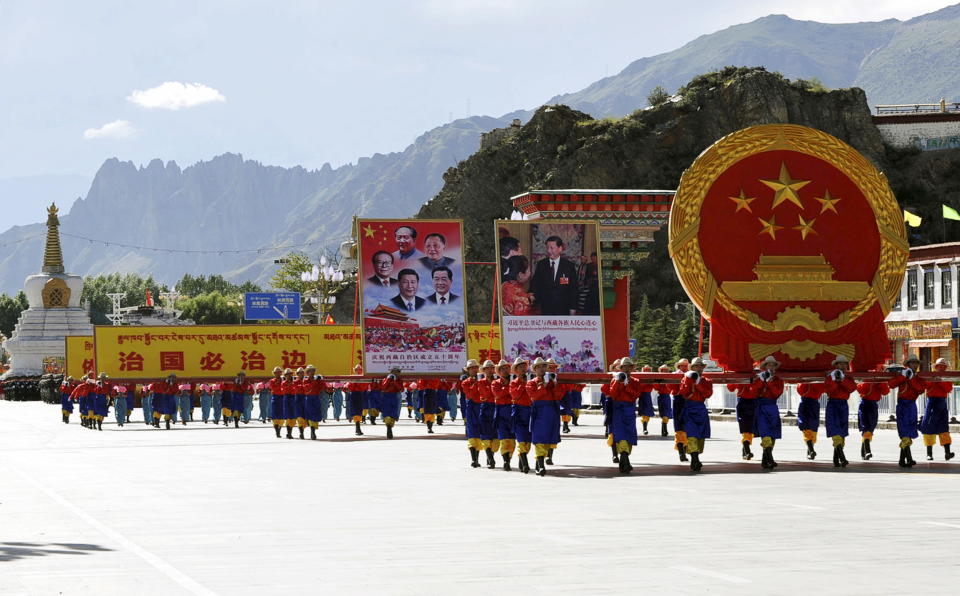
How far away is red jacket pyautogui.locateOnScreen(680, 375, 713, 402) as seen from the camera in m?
19.7

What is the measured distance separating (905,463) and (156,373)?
3289cm

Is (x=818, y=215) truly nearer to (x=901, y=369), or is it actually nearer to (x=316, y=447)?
(x=901, y=369)

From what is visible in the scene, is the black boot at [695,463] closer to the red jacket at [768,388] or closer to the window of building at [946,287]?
the red jacket at [768,388]

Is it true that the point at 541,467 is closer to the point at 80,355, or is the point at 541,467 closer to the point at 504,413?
the point at 504,413

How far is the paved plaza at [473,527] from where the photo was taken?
30.7ft

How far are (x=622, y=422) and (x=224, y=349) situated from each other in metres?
31.4

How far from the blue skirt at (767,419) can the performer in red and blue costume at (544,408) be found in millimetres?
2784

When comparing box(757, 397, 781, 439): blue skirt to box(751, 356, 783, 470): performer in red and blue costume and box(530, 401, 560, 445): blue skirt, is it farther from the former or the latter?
box(530, 401, 560, 445): blue skirt

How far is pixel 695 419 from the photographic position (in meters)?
19.8

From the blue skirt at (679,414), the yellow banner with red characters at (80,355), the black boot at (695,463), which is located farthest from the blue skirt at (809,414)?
the yellow banner with red characters at (80,355)

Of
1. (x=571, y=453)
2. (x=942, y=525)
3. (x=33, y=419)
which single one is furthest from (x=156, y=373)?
(x=942, y=525)

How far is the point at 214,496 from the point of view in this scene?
1602cm

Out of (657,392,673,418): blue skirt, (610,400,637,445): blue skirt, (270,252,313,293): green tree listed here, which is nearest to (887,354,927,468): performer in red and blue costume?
(610,400,637,445): blue skirt

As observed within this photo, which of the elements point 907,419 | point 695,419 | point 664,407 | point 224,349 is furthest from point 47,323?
point 907,419
